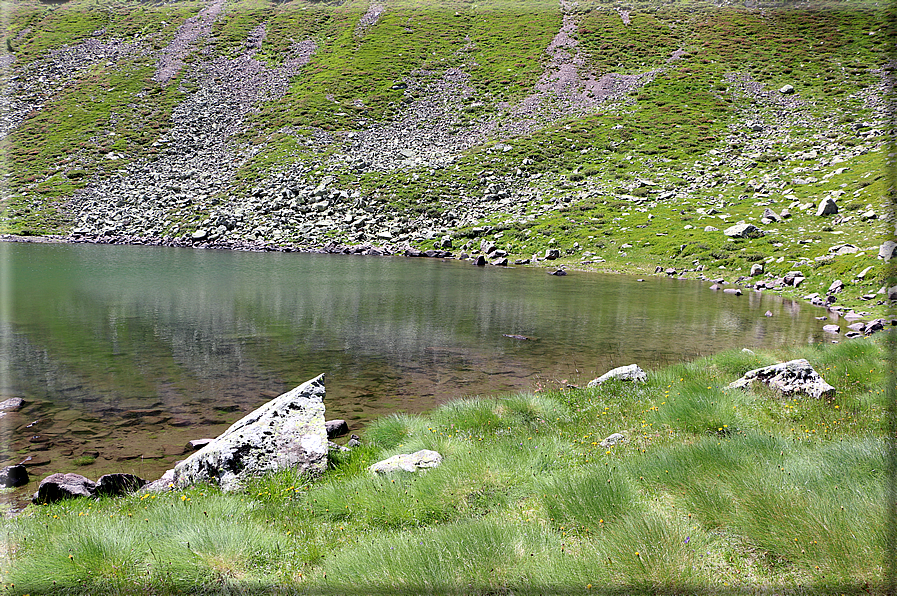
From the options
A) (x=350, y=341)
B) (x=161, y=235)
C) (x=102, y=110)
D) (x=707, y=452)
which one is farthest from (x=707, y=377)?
(x=102, y=110)

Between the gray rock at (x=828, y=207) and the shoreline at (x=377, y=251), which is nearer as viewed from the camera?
the shoreline at (x=377, y=251)

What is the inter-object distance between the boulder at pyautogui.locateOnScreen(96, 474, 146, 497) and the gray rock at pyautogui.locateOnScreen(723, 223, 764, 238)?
1854 inches

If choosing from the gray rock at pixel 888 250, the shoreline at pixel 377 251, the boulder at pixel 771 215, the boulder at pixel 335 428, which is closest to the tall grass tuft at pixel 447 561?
the boulder at pixel 335 428

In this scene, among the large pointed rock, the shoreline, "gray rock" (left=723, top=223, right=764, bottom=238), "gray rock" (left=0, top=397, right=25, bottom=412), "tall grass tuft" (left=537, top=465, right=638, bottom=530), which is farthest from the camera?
"gray rock" (left=723, top=223, right=764, bottom=238)

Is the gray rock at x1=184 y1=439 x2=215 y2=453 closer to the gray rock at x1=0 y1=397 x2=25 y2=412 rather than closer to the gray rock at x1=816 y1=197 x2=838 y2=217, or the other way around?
the gray rock at x1=0 y1=397 x2=25 y2=412

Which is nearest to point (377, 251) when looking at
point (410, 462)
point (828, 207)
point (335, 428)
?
point (828, 207)

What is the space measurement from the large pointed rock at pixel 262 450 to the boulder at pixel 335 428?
1.97 m

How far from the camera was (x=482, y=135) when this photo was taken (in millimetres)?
80375

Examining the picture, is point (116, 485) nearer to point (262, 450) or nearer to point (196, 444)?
point (196, 444)

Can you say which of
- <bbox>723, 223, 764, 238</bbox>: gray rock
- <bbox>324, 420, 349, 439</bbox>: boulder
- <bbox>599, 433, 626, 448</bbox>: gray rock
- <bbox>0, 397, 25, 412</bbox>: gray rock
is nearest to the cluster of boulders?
<bbox>324, 420, 349, 439</bbox>: boulder

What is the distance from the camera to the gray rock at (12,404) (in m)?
11.6

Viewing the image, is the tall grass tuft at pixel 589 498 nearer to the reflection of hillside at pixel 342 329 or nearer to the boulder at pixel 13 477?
the reflection of hillside at pixel 342 329

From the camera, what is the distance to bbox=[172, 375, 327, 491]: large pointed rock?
7.67 meters

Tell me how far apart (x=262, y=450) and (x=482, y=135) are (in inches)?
3099
